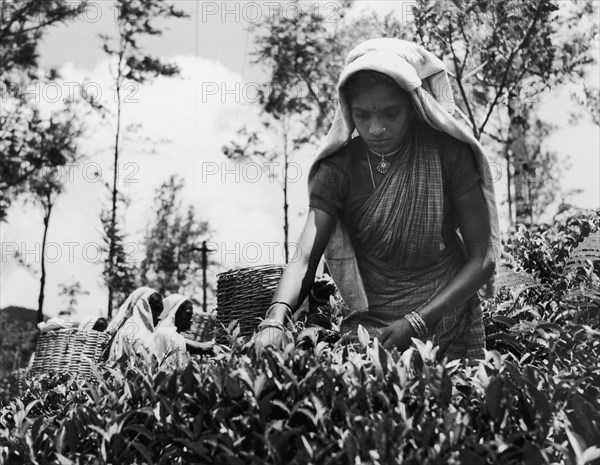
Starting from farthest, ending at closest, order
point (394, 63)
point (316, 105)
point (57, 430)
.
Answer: point (316, 105) → point (394, 63) → point (57, 430)

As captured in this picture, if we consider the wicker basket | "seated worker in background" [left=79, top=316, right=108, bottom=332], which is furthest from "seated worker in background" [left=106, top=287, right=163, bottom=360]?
"seated worker in background" [left=79, top=316, right=108, bottom=332]

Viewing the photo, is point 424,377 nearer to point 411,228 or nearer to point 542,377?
point 542,377

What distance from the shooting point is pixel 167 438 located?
2037 mm

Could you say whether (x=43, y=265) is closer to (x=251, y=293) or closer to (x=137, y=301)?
(x=137, y=301)

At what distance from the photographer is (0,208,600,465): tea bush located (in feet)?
5.94

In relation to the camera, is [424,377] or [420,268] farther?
[420,268]

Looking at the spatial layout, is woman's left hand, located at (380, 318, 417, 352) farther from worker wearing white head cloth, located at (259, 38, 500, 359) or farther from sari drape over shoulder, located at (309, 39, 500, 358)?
sari drape over shoulder, located at (309, 39, 500, 358)

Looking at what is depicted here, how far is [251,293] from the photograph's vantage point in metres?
4.21

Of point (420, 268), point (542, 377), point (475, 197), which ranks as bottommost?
point (542, 377)

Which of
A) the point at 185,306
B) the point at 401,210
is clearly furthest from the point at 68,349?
the point at 401,210

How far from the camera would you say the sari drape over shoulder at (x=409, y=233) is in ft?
9.29

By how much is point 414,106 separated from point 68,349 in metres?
5.97

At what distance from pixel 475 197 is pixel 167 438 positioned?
146cm

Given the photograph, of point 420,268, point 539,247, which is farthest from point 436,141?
point 539,247
